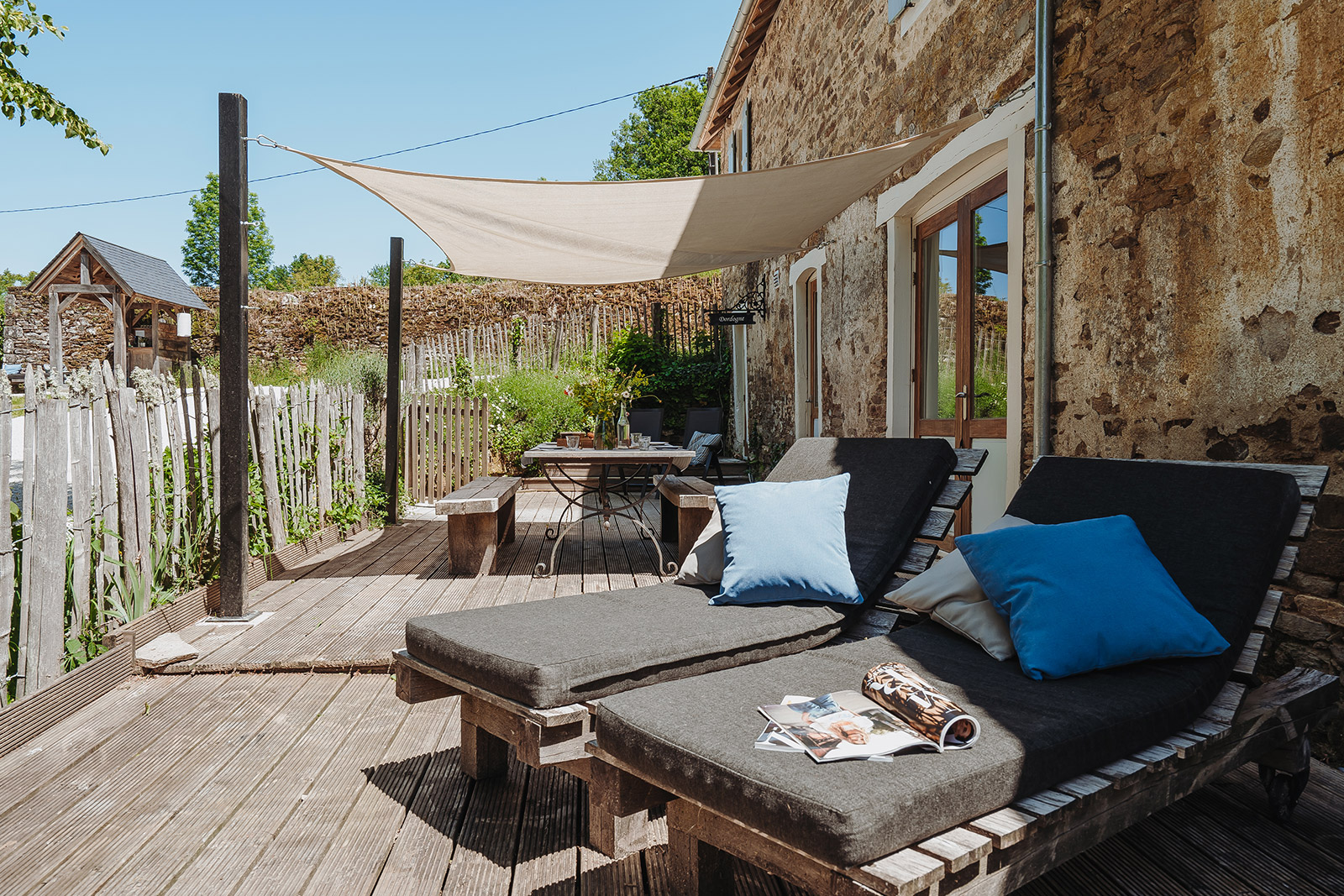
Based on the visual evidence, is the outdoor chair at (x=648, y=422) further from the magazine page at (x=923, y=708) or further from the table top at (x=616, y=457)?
the magazine page at (x=923, y=708)

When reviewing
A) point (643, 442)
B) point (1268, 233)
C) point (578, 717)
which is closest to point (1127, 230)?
point (1268, 233)

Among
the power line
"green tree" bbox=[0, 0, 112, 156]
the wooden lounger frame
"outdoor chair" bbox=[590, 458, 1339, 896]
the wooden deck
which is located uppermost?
the power line

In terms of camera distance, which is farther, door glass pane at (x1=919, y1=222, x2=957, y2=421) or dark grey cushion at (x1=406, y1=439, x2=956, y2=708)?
door glass pane at (x1=919, y1=222, x2=957, y2=421)

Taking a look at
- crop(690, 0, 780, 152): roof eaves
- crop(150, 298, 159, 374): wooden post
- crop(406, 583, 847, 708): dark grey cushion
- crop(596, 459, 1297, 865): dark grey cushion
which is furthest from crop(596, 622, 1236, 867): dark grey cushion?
crop(150, 298, 159, 374): wooden post

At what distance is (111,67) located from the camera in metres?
15.8

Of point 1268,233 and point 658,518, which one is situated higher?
point 1268,233

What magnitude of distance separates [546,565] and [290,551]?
1502mm

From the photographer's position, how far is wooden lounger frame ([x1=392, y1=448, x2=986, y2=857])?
4.82ft

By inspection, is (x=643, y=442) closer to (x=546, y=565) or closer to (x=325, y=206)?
(x=546, y=565)

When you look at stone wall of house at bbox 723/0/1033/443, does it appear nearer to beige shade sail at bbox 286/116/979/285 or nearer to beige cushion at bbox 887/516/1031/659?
beige shade sail at bbox 286/116/979/285

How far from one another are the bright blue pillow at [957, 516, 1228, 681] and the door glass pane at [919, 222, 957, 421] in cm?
252

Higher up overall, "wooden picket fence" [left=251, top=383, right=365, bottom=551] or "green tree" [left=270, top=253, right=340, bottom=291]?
"green tree" [left=270, top=253, right=340, bottom=291]

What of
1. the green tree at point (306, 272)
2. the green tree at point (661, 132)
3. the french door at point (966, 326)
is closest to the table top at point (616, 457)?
the french door at point (966, 326)

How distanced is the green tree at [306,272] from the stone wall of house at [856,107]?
4340cm
